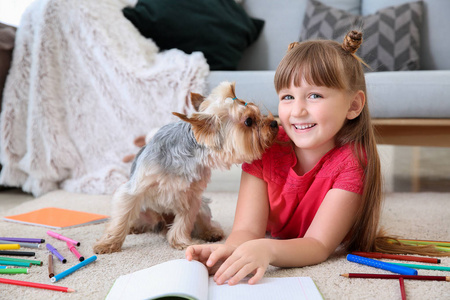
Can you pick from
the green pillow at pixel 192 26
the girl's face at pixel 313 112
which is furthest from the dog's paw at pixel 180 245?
the green pillow at pixel 192 26

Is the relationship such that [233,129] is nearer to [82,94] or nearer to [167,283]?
[167,283]

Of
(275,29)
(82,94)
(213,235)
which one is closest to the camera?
Result: (213,235)

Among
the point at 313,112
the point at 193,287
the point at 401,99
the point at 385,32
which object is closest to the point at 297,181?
the point at 313,112

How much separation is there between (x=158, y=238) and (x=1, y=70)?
1.48 m

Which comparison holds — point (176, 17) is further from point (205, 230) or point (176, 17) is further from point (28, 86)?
point (205, 230)

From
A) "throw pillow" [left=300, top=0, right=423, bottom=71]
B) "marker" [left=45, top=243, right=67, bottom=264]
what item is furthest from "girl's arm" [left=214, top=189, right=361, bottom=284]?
"throw pillow" [left=300, top=0, right=423, bottom=71]

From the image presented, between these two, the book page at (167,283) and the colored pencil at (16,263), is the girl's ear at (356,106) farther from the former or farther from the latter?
the colored pencil at (16,263)

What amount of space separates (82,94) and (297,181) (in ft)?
Result: 5.20

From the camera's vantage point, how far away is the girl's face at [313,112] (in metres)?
1.21

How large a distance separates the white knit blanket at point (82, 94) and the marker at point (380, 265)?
53.6 inches

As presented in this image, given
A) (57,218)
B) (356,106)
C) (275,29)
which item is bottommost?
(57,218)

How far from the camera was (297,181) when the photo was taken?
4.31ft

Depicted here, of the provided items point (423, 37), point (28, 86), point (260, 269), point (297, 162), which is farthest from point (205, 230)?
point (423, 37)

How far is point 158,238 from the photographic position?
1.52 m
